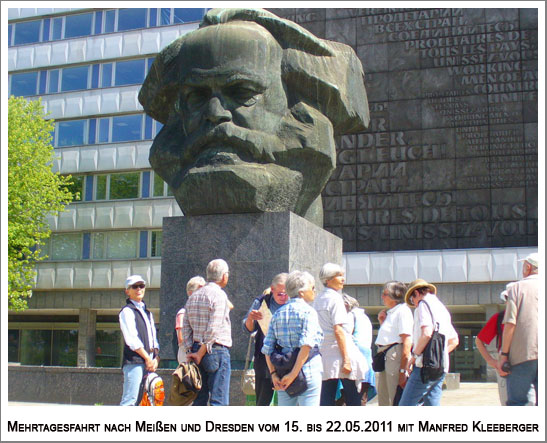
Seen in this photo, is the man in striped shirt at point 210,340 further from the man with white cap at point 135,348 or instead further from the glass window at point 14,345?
the glass window at point 14,345

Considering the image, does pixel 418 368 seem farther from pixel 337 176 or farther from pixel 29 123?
pixel 29 123

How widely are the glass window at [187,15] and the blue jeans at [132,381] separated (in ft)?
83.1

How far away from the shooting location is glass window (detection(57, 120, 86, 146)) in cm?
3073

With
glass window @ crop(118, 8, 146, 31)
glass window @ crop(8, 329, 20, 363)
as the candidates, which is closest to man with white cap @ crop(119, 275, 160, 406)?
glass window @ crop(118, 8, 146, 31)

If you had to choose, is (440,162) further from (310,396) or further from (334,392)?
(310,396)

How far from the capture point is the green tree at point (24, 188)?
76.2 ft

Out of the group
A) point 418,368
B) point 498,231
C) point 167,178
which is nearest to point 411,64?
point 498,231

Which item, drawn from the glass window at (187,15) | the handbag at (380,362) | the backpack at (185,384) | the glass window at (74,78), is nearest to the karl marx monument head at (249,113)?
the handbag at (380,362)

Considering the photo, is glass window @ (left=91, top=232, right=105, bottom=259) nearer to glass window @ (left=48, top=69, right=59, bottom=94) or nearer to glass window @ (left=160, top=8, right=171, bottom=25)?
glass window @ (left=48, top=69, right=59, bottom=94)

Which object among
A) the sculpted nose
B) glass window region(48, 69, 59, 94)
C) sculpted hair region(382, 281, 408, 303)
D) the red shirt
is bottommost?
the red shirt

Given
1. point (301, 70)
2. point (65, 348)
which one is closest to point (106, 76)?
point (65, 348)

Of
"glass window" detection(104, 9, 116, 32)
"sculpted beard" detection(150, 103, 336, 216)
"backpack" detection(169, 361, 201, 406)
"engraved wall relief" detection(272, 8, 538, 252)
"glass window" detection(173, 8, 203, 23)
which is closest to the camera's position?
"backpack" detection(169, 361, 201, 406)

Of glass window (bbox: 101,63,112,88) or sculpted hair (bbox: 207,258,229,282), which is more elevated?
glass window (bbox: 101,63,112,88)

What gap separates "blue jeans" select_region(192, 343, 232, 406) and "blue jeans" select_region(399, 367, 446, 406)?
1.41 meters
